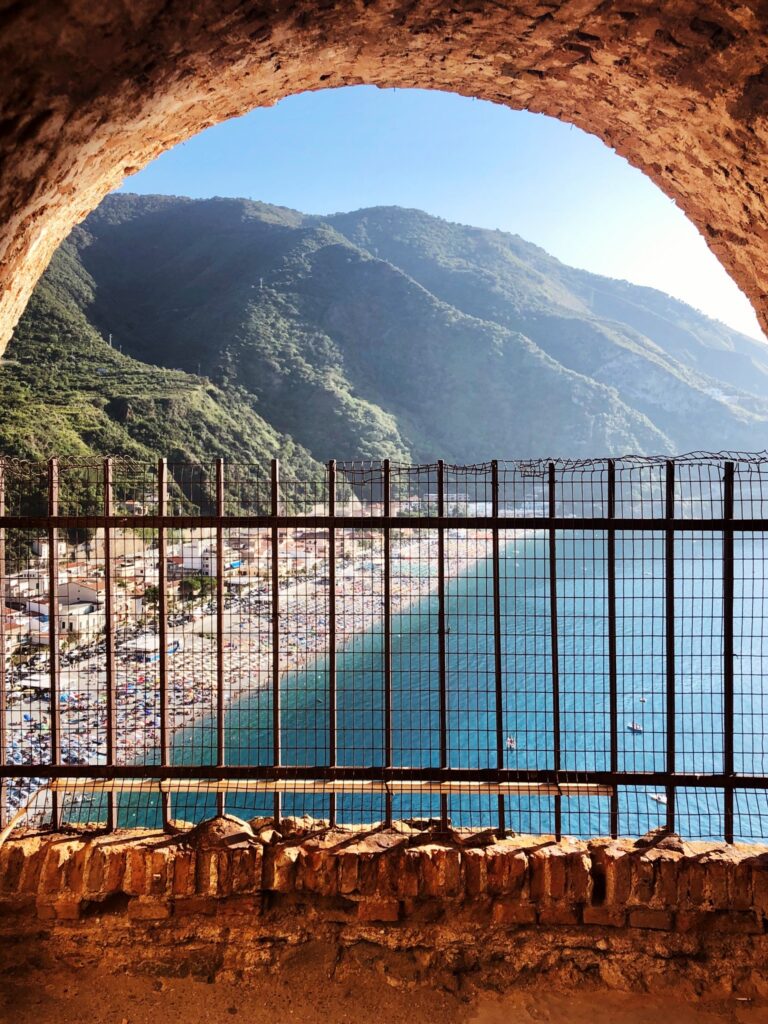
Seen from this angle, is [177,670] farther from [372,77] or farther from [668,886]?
[372,77]

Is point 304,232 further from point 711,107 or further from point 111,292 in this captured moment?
point 711,107

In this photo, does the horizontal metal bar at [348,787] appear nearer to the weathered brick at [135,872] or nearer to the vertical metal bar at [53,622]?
the vertical metal bar at [53,622]

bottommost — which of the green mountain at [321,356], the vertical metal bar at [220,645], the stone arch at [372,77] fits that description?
the vertical metal bar at [220,645]

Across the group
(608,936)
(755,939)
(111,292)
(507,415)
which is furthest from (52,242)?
(111,292)

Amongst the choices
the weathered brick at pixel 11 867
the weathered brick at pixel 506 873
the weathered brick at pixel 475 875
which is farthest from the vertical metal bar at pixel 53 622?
the weathered brick at pixel 506 873

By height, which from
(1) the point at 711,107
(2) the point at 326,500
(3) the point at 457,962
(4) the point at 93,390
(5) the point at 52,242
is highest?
(4) the point at 93,390

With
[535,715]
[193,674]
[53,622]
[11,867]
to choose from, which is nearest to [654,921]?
[11,867]

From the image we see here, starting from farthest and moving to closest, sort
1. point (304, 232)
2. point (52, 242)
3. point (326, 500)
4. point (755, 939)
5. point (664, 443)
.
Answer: point (304, 232) < point (664, 443) < point (326, 500) < point (755, 939) < point (52, 242)
